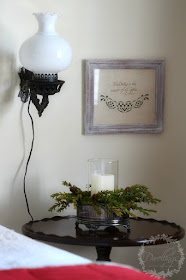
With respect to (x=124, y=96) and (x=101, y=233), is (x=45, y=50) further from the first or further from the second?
(x=101, y=233)

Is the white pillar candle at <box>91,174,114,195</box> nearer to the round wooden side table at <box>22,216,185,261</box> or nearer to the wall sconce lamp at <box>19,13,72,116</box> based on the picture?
the round wooden side table at <box>22,216,185,261</box>

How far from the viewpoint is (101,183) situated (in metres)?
2.95

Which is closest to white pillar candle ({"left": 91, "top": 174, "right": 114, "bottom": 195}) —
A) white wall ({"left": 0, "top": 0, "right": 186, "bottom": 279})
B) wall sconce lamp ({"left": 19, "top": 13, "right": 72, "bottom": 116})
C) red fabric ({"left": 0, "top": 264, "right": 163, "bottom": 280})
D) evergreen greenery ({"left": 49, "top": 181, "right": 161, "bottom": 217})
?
evergreen greenery ({"left": 49, "top": 181, "right": 161, "bottom": 217})

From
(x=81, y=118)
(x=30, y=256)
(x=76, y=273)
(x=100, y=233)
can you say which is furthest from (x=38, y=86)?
(x=76, y=273)

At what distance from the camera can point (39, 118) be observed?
10.4 ft

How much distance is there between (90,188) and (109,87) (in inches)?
19.8

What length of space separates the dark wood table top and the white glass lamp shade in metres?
0.70

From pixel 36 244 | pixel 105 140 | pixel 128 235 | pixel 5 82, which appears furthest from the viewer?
pixel 105 140

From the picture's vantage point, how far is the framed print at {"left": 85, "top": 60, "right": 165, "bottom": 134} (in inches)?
127

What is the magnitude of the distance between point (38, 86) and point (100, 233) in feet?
2.36

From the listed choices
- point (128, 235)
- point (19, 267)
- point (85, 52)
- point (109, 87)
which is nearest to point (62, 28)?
point (85, 52)

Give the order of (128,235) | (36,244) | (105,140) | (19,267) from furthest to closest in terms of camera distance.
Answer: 1. (105,140)
2. (128,235)
3. (36,244)
4. (19,267)

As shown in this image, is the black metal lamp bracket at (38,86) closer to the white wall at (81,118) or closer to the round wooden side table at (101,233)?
the white wall at (81,118)

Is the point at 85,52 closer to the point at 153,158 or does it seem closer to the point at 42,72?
the point at 42,72
